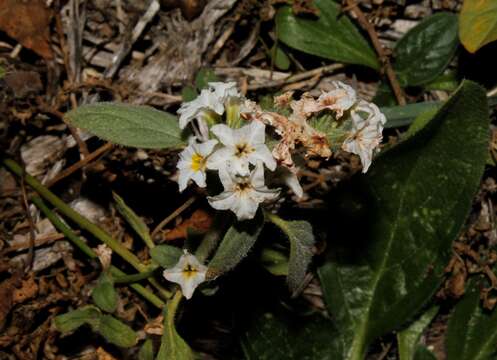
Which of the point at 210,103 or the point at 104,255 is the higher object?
the point at 210,103

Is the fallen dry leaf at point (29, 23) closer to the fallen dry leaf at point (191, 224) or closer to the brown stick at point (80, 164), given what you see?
the brown stick at point (80, 164)

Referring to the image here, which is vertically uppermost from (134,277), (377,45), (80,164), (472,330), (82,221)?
(377,45)

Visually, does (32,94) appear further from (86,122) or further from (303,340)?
(303,340)

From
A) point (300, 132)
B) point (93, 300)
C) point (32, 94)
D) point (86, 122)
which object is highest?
point (300, 132)

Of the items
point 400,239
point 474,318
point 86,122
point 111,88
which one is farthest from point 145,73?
point 474,318

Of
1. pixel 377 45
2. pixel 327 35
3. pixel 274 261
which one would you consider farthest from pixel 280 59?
pixel 274 261

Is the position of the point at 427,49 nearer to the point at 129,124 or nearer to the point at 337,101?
the point at 337,101

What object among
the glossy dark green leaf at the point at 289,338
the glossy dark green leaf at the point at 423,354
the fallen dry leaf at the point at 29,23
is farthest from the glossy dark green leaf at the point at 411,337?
the fallen dry leaf at the point at 29,23
